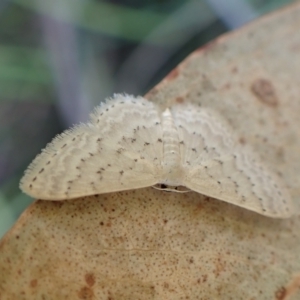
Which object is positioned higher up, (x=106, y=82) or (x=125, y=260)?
(x=106, y=82)

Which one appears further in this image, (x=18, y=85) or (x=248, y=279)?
(x=18, y=85)

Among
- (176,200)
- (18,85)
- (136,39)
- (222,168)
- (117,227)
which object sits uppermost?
(136,39)

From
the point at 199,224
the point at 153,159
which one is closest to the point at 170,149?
the point at 153,159

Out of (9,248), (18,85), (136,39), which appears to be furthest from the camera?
(136,39)

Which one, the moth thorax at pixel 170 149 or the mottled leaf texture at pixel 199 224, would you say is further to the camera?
the moth thorax at pixel 170 149

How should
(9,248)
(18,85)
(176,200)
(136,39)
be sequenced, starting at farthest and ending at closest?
(136,39), (18,85), (176,200), (9,248)

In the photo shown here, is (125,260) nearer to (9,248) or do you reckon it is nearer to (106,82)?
(9,248)

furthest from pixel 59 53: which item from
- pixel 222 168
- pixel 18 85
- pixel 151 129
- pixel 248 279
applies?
pixel 248 279

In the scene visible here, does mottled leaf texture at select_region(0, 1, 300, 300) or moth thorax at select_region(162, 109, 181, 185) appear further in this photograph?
moth thorax at select_region(162, 109, 181, 185)
